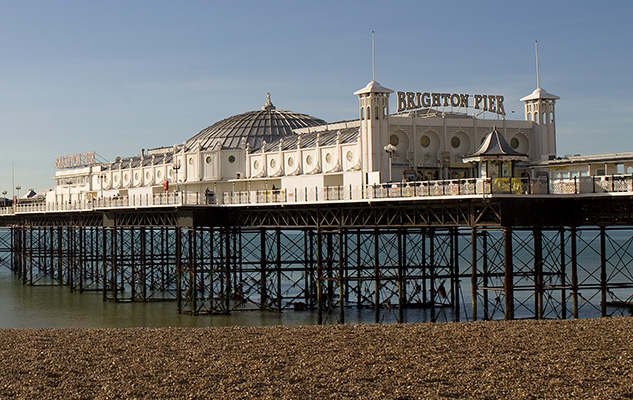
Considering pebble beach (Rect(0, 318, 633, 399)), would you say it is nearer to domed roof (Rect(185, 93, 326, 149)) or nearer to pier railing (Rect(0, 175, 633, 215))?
pier railing (Rect(0, 175, 633, 215))

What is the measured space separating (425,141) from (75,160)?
2212 inches

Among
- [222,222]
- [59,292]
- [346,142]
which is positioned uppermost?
[346,142]

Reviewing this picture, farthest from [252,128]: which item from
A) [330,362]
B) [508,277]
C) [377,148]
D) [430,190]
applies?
[330,362]

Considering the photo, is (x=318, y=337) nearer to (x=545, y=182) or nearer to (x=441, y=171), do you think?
(x=545, y=182)

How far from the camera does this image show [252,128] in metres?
71.1

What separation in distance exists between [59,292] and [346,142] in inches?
1270

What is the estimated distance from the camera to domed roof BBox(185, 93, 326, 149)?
69250 millimetres

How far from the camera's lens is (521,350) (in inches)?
1095

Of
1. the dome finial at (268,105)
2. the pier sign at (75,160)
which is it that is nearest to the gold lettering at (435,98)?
the dome finial at (268,105)

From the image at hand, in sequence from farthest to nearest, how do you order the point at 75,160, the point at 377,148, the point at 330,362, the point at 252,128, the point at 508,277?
the point at 75,160 → the point at 252,128 → the point at 377,148 → the point at 508,277 → the point at 330,362

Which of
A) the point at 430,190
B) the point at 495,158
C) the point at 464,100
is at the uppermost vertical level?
the point at 464,100

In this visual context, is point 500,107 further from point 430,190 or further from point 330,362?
point 330,362

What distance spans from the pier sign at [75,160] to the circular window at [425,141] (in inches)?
2013

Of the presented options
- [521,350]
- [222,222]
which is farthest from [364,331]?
[222,222]
